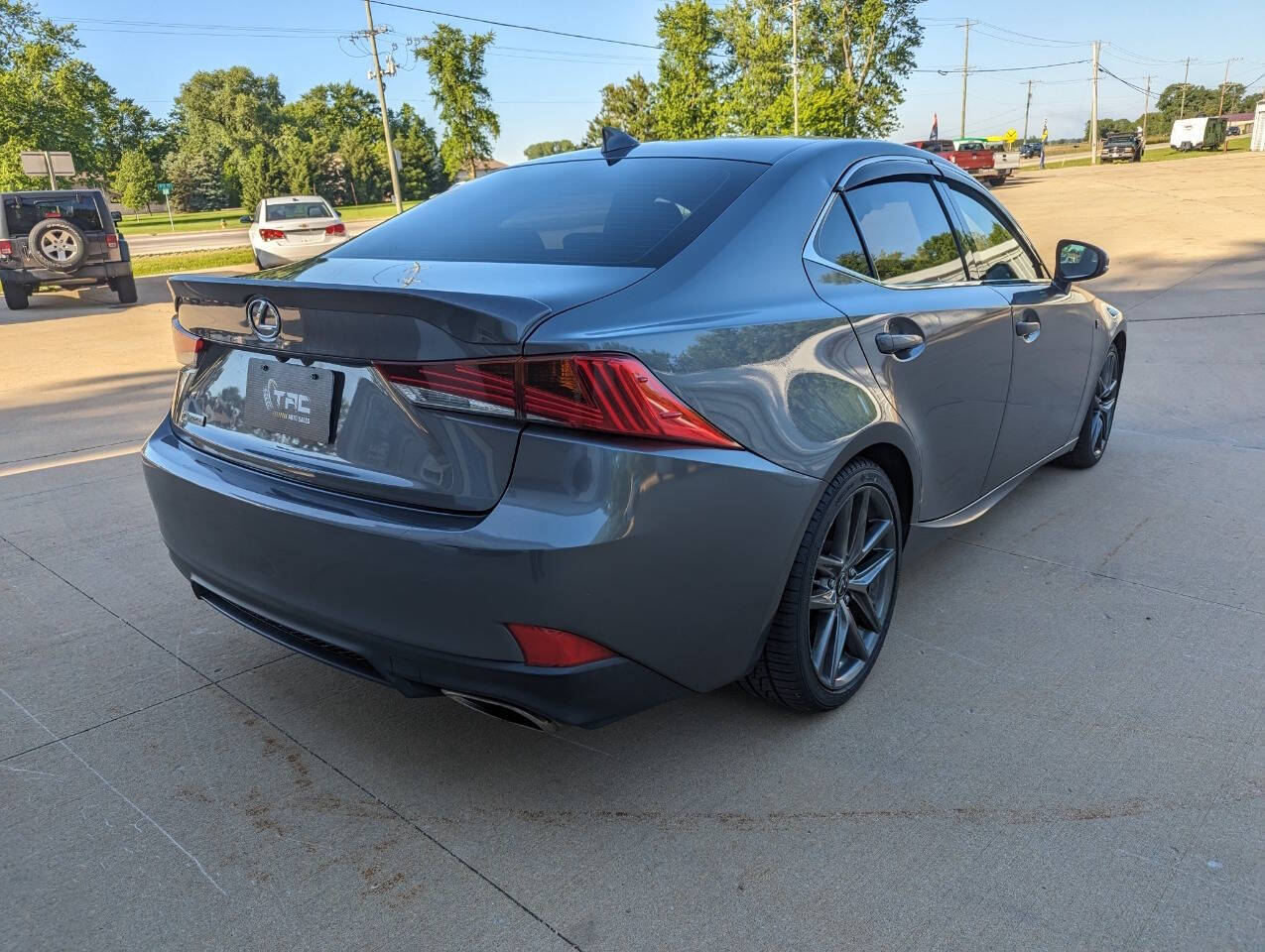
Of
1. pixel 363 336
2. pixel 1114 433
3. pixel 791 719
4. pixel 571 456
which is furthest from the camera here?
pixel 1114 433

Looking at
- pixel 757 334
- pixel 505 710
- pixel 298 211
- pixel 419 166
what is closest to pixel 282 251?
pixel 298 211

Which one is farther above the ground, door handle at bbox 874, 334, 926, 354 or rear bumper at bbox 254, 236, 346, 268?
door handle at bbox 874, 334, 926, 354

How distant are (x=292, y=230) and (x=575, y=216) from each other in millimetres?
17496

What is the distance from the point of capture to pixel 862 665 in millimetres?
2809

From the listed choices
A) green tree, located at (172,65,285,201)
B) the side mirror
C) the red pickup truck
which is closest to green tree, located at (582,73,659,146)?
green tree, located at (172,65,285,201)

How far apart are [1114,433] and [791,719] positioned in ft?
12.9

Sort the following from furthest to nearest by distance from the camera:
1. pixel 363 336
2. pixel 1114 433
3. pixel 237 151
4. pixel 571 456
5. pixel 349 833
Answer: pixel 237 151, pixel 1114 433, pixel 349 833, pixel 363 336, pixel 571 456

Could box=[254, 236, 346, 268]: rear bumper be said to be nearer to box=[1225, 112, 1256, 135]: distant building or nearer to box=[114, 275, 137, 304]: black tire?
box=[114, 275, 137, 304]: black tire

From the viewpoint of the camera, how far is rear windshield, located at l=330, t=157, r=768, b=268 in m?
2.43

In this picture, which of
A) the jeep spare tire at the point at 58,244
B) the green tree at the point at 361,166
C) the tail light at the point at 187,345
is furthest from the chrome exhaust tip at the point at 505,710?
the green tree at the point at 361,166

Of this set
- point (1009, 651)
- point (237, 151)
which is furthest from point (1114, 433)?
point (237, 151)

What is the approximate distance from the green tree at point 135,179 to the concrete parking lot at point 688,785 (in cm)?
7426

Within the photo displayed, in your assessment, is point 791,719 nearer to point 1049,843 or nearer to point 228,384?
point 1049,843

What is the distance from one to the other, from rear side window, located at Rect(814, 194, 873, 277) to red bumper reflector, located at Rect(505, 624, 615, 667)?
129cm
